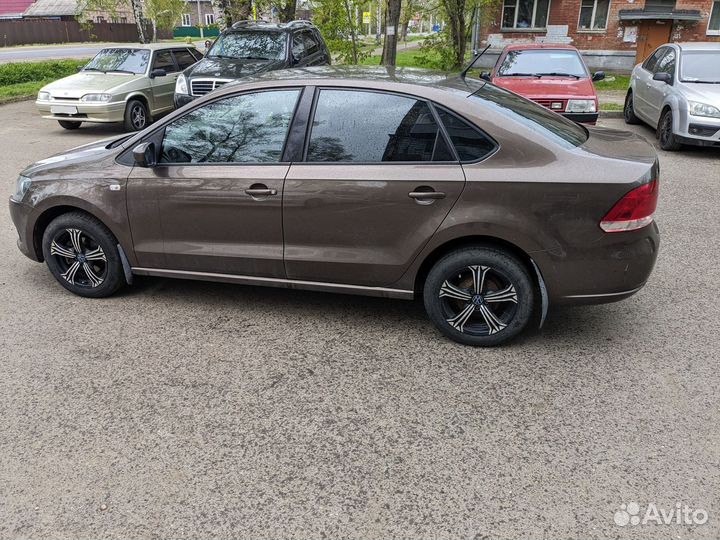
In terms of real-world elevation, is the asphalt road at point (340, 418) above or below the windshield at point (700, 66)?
below

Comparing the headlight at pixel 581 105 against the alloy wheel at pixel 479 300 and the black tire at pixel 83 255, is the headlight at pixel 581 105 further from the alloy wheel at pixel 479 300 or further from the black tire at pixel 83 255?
the black tire at pixel 83 255

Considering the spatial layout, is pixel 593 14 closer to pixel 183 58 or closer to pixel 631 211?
pixel 183 58

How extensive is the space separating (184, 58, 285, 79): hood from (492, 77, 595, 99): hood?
13.6 feet

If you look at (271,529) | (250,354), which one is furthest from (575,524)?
(250,354)

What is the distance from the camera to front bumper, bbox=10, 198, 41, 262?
4723mm

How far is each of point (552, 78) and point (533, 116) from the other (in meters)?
7.03

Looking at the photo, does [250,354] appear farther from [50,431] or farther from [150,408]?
[50,431]

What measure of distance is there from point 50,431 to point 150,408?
51 cm

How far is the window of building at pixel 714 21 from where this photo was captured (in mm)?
23750

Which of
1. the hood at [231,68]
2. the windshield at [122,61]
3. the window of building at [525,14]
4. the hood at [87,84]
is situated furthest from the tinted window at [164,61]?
the window of building at [525,14]

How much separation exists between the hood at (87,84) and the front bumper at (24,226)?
7.80 metres

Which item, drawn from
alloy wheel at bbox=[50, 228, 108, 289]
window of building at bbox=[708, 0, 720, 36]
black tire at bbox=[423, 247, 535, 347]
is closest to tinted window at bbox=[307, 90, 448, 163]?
black tire at bbox=[423, 247, 535, 347]

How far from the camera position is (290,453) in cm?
301

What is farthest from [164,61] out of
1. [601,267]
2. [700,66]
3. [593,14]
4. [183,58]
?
[593,14]
